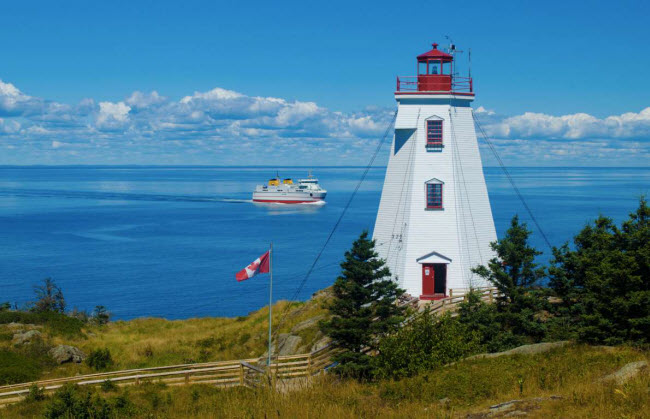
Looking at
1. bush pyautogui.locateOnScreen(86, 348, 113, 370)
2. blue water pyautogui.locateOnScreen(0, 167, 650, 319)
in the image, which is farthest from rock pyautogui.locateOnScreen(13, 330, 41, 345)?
blue water pyautogui.locateOnScreen(0, 167, 650, 319)

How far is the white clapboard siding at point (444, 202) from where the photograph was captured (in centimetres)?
2541

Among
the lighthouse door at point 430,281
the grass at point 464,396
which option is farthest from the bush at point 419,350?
the lighthouse door at point 430,281

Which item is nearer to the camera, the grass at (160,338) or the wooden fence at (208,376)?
the wooden fence at (208,376)

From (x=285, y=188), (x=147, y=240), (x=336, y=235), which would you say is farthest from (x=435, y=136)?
(x=285, y=188)

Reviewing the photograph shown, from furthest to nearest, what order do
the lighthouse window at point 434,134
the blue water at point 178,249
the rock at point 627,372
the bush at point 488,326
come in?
the blue water at point 178,249
the lighthouse window at point 434,134
the bush at point 488,326
the rock at point 627,372

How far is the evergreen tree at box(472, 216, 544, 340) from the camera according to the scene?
63.5 feet

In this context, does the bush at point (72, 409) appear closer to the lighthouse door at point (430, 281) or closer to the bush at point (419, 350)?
the bush at point (419, 350)

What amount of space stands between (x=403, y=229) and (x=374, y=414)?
52.3 ft

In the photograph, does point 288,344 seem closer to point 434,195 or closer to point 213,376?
point 213,376

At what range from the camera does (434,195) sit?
25.8 m

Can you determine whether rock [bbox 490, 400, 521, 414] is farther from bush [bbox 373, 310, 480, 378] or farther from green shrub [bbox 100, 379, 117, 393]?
green shrub [bbox 100, 379, 117, 393]

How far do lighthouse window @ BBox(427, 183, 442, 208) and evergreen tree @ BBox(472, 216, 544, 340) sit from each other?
15.5ft

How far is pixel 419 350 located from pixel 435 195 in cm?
1162

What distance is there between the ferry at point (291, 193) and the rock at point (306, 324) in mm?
109477
